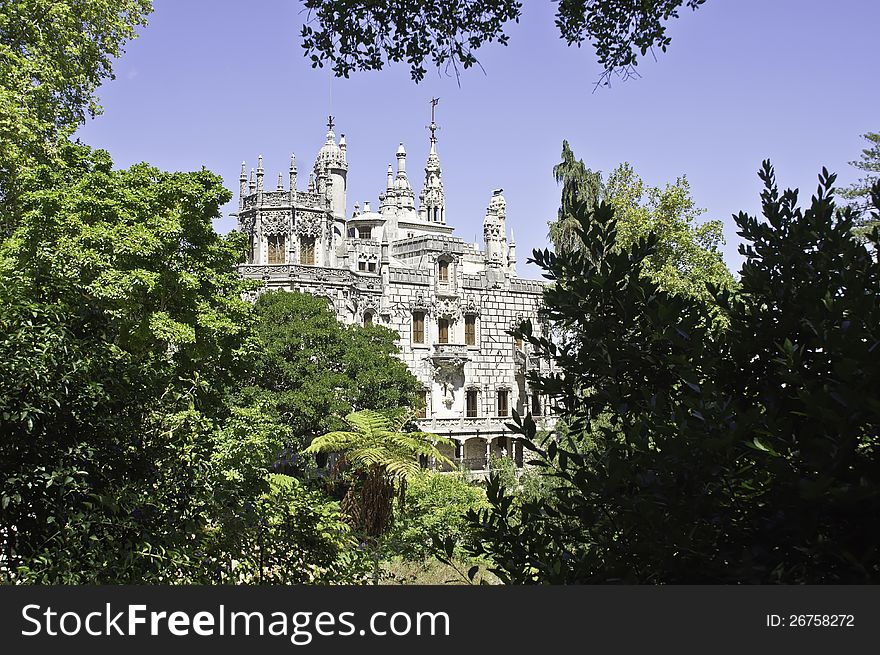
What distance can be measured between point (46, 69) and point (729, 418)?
60.4ft

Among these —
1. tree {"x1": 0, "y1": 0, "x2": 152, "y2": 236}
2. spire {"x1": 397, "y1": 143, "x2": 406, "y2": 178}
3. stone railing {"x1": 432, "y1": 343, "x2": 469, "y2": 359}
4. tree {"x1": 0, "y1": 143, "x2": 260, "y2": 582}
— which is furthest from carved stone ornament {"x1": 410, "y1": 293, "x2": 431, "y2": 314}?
tree {"x1": 0, "y1": 143, "x2": 260, "y2": 582}

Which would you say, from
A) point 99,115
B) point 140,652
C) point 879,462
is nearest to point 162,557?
point 140,652

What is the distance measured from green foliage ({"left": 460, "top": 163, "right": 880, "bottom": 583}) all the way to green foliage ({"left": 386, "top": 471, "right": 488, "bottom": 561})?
10077 millimetres

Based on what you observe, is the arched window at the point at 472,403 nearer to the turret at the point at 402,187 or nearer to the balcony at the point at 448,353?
the balcony at the point at 448,353

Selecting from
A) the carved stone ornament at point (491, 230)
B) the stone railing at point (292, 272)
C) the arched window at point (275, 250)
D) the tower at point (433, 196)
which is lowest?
the stone railing at point (292, 272)

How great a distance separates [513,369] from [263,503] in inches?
1787

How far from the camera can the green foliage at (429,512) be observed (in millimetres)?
17188

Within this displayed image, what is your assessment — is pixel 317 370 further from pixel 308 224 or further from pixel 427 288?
pixel 427 288

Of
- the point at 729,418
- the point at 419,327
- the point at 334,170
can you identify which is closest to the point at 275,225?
the point at 334,170

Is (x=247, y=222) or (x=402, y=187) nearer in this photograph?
(x=247, y=222)

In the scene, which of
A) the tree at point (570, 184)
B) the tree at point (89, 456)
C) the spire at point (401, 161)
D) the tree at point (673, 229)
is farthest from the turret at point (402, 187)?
the tree at point (89, 456)

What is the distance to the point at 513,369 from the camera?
5603 cm

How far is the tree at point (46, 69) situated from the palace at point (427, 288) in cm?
2360

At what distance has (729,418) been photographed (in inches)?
179
